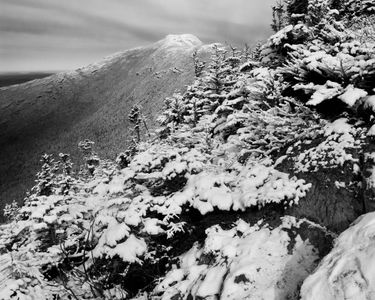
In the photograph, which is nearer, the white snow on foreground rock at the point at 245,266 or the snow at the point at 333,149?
the white snow on foreground rock at the point at 245,266

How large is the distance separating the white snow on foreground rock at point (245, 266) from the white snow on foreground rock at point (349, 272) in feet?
3.45

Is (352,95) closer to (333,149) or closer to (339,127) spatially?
(339,127)

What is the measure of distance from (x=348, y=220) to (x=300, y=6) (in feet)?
43.8

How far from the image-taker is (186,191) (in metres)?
6.66

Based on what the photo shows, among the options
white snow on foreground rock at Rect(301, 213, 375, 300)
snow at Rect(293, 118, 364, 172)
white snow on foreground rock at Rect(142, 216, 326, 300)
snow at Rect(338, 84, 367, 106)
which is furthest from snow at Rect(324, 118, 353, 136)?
white snow on foreground rock at Rect(301, 213, 375, 300)

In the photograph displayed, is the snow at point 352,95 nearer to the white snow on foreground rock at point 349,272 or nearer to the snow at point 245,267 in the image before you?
the snow at point 245,267

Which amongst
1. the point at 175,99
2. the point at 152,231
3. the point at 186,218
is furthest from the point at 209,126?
the point at 175,99

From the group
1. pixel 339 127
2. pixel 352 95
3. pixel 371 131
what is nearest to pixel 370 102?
pixel 352 95

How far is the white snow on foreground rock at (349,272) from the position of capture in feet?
10.2

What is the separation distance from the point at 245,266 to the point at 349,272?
1996mm

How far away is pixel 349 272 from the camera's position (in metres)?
3.29

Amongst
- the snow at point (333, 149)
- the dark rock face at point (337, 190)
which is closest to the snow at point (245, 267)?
the dark rock face at point (337, 190)

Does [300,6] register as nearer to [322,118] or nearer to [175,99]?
[175,99]

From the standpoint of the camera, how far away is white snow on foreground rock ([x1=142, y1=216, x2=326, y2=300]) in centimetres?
481
